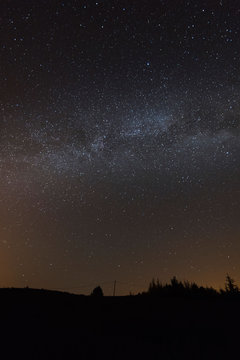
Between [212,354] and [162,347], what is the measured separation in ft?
5.07

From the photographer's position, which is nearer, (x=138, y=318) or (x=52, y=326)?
(x=52, y=326)

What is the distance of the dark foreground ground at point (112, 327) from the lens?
27.9ft

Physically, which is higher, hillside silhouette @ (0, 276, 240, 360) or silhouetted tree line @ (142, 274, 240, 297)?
silhouetted tree line @ (142, 274, 240, 297)

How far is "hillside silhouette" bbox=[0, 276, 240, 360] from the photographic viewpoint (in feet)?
28.0

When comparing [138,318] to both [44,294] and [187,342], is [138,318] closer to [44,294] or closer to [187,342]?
[187,342]

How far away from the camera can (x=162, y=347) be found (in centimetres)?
918

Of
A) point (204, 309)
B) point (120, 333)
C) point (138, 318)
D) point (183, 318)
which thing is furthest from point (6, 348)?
point (204, 309)

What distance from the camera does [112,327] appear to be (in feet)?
34.1

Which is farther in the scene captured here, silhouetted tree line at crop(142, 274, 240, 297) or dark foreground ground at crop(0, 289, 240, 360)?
silhouetted tree line at crop(142, 274, 240, 297)

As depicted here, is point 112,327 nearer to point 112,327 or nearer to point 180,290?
point 112,327

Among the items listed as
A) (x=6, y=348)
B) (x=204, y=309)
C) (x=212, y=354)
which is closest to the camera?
(x=6, y=348)

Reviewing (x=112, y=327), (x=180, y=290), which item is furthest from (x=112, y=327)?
(x=180, y=290)

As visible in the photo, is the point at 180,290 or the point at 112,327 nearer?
the point at 112,327

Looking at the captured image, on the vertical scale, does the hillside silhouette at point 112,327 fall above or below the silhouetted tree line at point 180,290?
below
